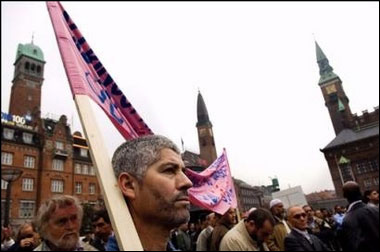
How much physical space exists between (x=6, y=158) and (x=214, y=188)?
33285 mm

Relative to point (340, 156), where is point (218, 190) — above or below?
below

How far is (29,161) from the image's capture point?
33.2 metres

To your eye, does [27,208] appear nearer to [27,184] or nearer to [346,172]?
[27,184]

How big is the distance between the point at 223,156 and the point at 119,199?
498cm

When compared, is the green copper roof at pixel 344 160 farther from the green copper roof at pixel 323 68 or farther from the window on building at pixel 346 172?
the green copper roof at pixel 323 68

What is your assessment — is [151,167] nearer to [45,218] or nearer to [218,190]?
[45,218]

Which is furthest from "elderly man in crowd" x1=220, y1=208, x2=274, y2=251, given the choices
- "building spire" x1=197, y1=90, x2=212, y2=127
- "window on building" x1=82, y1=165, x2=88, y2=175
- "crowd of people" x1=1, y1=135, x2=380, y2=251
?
"building spire" x1=197, y1=90, x2=212, y2=127

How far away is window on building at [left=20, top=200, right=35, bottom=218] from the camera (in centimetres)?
3069

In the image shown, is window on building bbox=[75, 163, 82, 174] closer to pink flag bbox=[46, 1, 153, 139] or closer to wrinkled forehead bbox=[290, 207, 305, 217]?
wrinkled forehead bbox=[290, 207, 305, 217]

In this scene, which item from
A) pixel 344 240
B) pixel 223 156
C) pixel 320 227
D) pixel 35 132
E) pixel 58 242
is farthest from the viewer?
pixel 35 132

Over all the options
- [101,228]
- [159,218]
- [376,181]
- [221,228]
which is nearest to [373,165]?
[376,181]

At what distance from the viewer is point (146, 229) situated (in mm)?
1605

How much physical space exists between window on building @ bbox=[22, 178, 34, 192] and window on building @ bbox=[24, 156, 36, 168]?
1.57 m

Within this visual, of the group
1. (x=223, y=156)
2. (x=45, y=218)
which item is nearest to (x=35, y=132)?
(x=223, y=156)
